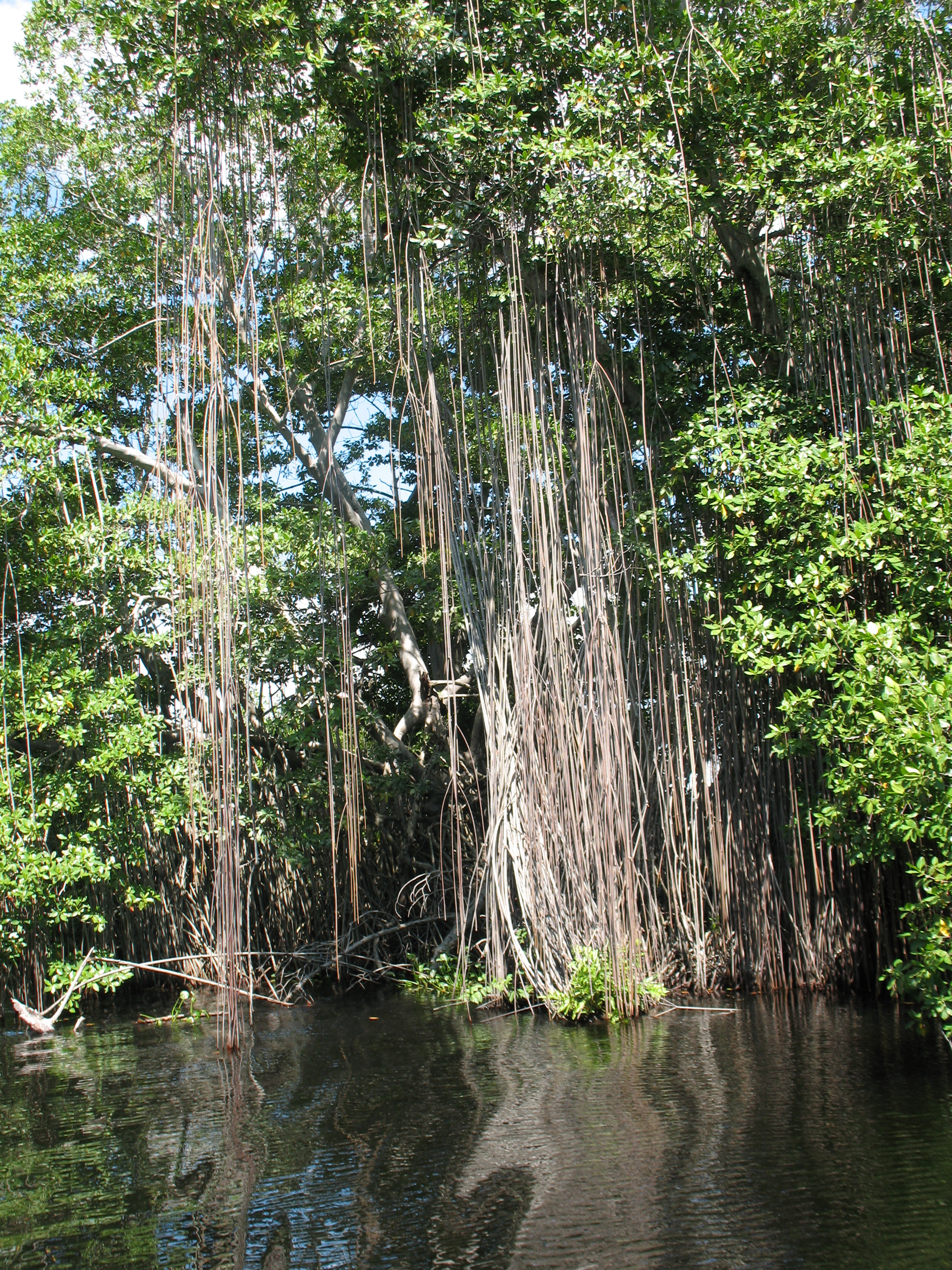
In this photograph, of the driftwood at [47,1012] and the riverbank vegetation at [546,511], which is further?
the driftwood at [47,1012]

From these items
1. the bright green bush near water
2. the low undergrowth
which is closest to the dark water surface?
the low undergrowth

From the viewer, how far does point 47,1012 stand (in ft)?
22.2

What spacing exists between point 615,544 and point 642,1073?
3230 millimetres

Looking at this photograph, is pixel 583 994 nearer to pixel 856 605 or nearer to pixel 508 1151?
pixel 508 1151

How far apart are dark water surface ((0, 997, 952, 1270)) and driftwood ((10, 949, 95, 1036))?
1073mm

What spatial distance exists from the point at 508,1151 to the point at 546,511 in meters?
3.41

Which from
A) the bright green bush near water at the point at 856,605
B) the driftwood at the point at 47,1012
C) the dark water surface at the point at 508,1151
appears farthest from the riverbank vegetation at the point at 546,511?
the dark water surface at the point at 508,1151

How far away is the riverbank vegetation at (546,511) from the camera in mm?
4965

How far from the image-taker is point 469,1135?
368 cm

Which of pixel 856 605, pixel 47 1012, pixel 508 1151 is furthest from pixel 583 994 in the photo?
pixel 47 1012

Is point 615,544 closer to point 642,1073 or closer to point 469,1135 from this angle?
point 642,1073

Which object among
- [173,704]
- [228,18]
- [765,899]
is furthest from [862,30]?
[173,704]

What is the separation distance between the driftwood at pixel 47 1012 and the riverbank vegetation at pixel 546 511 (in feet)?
0.67

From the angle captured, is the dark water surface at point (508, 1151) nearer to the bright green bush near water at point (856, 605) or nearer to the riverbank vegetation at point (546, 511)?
the riverbank vegetation at point (546, 511)
